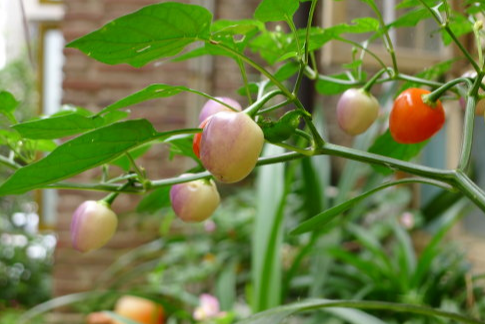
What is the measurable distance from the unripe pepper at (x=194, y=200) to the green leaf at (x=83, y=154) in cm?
7

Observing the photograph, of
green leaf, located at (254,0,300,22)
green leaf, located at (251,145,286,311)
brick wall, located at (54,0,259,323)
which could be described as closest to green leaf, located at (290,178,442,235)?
green leaf, located at (254,0,300,22)

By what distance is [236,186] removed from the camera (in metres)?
2.38

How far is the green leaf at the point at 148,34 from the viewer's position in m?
0.21

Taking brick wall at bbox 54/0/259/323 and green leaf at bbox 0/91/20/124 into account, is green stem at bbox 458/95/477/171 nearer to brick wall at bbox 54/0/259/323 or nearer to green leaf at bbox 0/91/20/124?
green leaf at bbox 0/91/20/124

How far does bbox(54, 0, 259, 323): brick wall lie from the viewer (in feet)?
6.97

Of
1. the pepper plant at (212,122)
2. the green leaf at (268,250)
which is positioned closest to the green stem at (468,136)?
the pepper plant at (212,122)

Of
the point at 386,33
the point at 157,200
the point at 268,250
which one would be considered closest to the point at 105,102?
the point at 268,250

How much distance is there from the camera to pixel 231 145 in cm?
22

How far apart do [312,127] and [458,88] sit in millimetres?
134

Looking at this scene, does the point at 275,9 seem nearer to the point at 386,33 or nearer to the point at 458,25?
the point at 386,33

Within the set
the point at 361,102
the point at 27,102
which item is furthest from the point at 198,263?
the point at 27,102

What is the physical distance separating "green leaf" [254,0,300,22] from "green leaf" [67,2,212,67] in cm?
4

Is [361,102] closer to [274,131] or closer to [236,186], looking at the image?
[274,131]

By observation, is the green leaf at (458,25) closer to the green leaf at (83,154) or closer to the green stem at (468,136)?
the green stem at (468,136)
